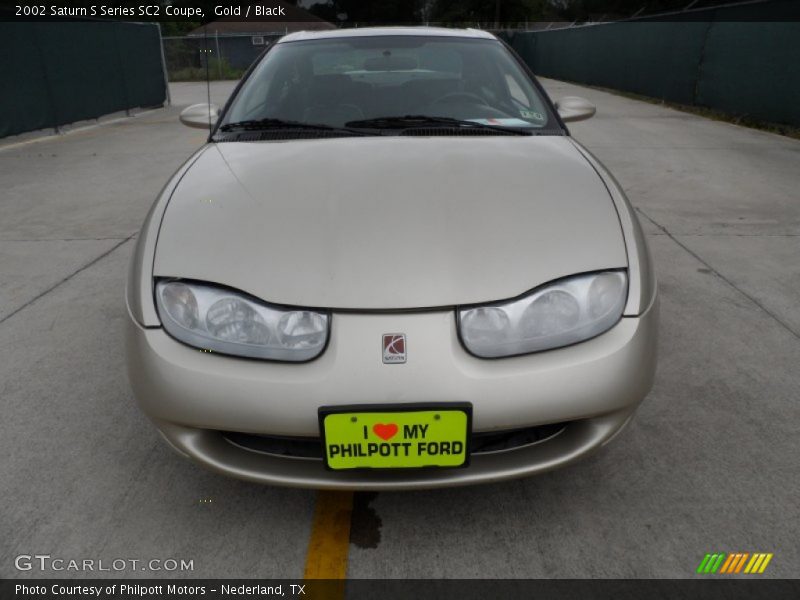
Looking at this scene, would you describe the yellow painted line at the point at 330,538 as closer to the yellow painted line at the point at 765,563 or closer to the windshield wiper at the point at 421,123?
the yellow painted line at the point at 765,563

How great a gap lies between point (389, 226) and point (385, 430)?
56 centimetres

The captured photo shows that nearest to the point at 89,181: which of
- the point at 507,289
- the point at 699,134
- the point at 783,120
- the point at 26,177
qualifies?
the point at 26,177

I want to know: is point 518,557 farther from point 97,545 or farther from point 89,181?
point 89,181

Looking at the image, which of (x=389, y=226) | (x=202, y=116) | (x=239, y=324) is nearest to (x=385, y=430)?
(x=239, y=324)

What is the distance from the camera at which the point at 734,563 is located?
1.65 meters

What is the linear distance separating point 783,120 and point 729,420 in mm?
8433

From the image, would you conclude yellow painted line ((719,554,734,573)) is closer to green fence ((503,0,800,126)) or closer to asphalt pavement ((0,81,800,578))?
asphalt pavement ((0,81,800,578))

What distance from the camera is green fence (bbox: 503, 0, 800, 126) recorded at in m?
8.84

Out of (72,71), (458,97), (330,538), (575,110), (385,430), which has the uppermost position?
(458,97)

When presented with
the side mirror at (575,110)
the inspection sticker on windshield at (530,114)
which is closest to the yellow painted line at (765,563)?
the inspection sticker on windshield at (530,114)

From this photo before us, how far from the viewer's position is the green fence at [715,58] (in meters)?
8.84

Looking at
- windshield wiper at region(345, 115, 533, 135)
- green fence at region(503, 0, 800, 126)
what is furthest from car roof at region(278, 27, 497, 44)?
green fence at region(503, 0, 800, 126)

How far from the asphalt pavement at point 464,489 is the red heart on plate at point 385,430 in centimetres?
43

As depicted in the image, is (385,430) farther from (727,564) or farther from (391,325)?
(727,564)
